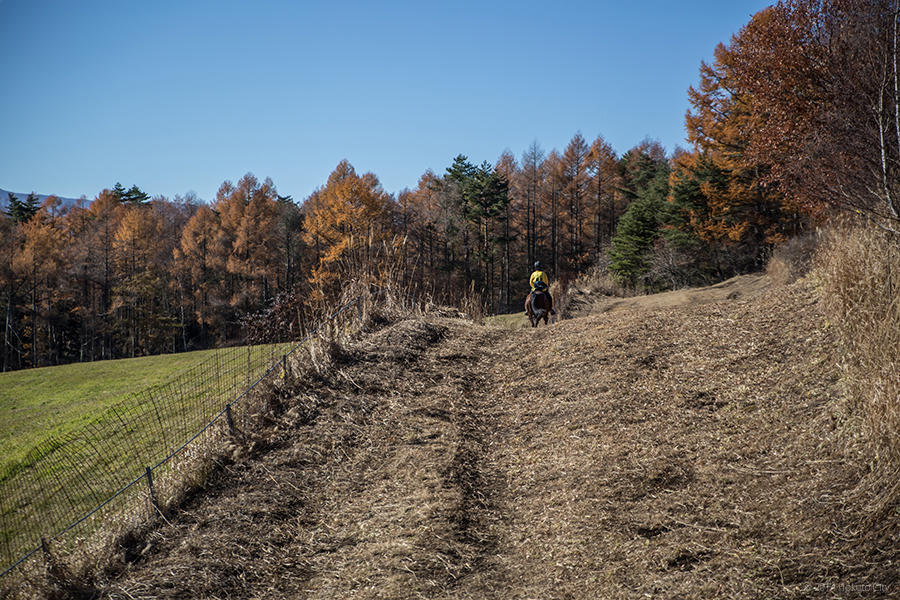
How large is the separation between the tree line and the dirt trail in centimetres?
1185

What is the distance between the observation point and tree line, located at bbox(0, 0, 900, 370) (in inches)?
1047

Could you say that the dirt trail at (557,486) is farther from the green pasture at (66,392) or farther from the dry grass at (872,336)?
the green pasture at (66,392)

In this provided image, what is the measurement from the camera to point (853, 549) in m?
3.29

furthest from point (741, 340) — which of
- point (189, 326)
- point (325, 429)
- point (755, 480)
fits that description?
point (189, 326)

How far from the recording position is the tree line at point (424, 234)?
26594 mm

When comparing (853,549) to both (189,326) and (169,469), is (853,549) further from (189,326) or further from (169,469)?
(189,326)

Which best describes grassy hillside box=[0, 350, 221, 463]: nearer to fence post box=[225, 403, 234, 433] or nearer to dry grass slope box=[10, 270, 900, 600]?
fence post box=[225, 403, 234, 433]

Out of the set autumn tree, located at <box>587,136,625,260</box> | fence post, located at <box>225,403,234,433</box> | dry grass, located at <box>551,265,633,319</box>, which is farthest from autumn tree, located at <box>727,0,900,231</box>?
autumn tree, located at <box>587,136,625,260</box>

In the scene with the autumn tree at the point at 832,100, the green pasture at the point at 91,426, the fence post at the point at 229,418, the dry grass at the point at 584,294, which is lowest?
the green pasture at the point at 91,426

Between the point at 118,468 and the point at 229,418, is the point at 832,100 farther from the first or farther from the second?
the point at 118,468

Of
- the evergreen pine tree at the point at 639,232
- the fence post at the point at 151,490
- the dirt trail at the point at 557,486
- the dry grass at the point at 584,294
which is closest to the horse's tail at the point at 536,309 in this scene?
the dry grass at the point at 584,294

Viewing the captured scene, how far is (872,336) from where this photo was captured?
4.63 meters

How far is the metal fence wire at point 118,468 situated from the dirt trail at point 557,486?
524mm

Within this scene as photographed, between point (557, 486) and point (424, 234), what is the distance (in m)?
42.6
